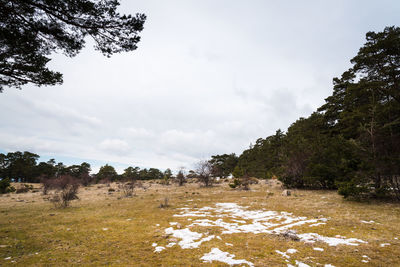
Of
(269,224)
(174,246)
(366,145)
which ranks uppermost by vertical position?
(366,145)

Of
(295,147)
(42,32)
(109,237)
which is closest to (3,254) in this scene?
(109,237)

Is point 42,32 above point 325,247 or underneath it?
above

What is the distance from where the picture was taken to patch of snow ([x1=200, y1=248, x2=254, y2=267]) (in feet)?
11.1

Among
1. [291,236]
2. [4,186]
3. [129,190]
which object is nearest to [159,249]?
[291,236]

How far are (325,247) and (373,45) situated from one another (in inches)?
713

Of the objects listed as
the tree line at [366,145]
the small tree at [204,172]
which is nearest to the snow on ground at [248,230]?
the tree line at [366,145]

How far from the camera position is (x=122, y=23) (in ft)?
20.4

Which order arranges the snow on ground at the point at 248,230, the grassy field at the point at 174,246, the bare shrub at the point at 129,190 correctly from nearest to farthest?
the grassy field at the point at 174,246 < the snow on ground at the point at 248,230 < the bare shrub at the point at 129,190

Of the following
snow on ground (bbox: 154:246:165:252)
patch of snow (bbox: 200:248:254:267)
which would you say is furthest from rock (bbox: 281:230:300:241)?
snow on ground (bbox: 154:246:165:252)

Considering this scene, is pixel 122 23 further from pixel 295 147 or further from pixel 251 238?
pixel 295 147

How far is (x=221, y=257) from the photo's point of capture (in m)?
3.63

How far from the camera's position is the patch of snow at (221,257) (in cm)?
339

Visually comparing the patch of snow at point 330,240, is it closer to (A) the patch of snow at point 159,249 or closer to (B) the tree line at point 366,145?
(A) the patch of snow at point 159,249

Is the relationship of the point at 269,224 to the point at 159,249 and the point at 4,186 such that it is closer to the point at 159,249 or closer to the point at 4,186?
the point at 159,249
